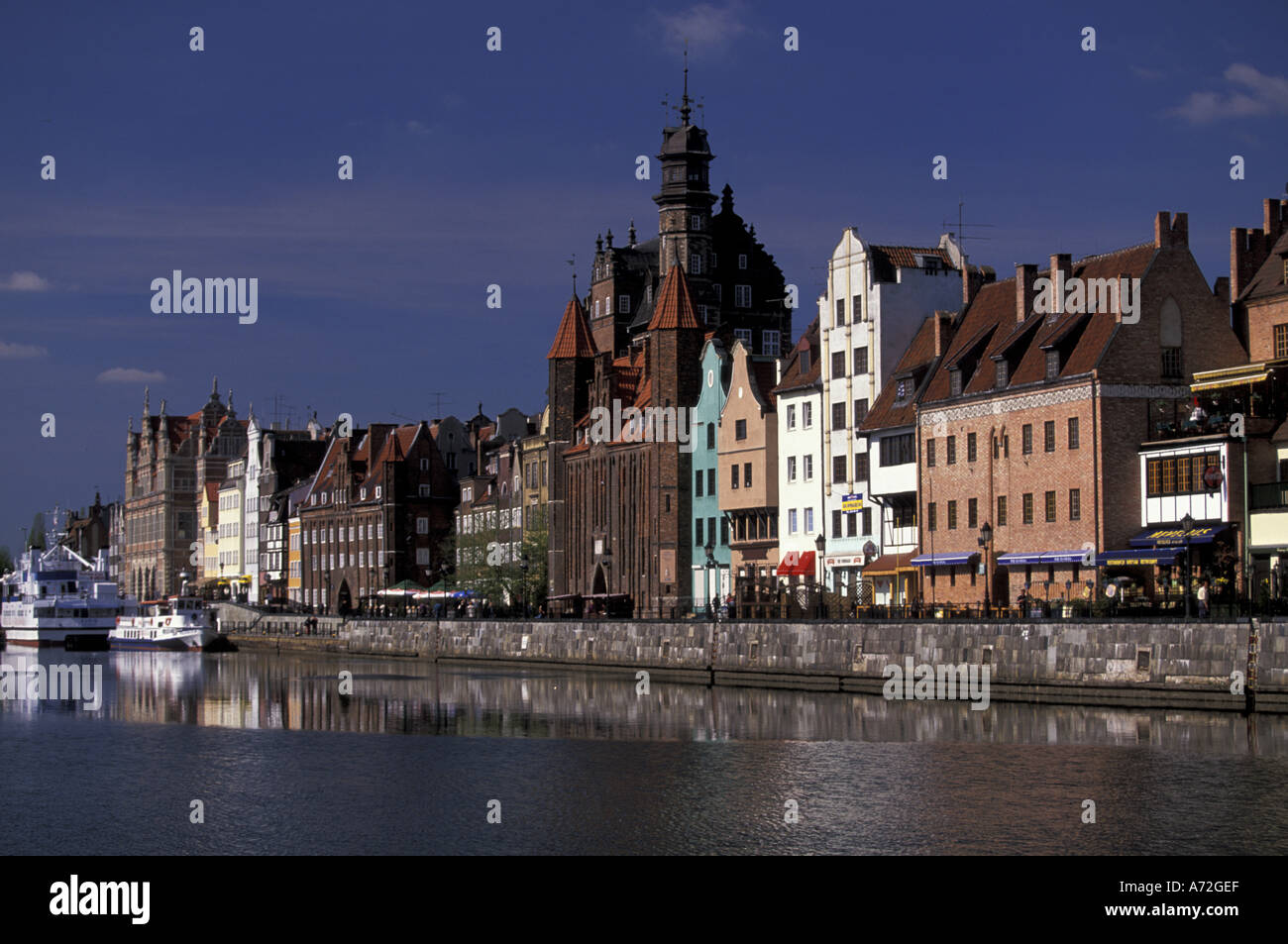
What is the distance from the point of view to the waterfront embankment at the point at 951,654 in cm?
4628

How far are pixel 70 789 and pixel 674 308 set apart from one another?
219 feet

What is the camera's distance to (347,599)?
152m

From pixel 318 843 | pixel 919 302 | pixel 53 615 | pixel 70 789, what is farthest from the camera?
pixel 53 615

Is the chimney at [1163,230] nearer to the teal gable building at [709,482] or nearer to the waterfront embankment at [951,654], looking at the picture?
the waterfront embankment at [951,654]

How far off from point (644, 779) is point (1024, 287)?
39.8 m

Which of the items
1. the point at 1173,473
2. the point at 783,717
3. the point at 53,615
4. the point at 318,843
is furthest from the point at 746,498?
the point at 318,843

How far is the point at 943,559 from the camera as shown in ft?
235

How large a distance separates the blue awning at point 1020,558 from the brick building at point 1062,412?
0.25ft

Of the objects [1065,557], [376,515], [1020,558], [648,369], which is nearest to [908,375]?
[1020,558]

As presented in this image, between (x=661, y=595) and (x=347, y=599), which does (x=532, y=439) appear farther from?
(x=347, y=599)

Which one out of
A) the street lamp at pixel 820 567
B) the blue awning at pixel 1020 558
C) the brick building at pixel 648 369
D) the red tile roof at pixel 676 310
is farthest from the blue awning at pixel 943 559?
the red tile roof at pixel 676 310

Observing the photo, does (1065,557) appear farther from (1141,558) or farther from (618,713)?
(618,713)

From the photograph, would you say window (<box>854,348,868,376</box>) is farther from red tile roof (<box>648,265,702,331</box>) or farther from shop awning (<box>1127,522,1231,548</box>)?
shop awning (<box>1127,522,1231,548</box>)
